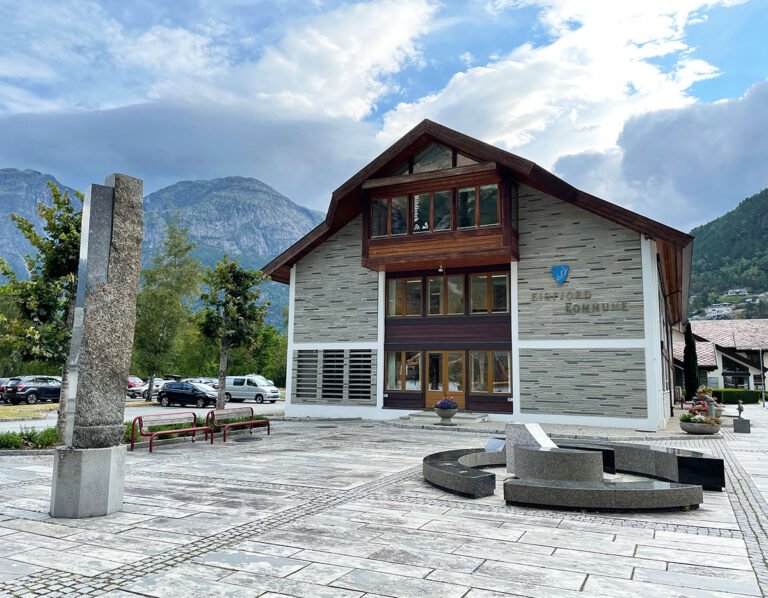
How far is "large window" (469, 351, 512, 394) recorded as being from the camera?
21.2 metres

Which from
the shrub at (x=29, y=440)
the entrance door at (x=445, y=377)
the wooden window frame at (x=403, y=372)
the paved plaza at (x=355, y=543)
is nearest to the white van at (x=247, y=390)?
the wooden window frame at (x=403, y=372)

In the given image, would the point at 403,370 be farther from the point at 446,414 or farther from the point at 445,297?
the point at 446,414

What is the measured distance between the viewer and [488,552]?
558 cm

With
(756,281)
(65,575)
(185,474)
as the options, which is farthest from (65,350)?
(756,281)

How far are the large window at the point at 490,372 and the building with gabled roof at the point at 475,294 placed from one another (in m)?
0.04

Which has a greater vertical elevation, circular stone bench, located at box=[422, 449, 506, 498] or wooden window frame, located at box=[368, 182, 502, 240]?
wooden window frame, located at box=[368, 182, 502, 240]

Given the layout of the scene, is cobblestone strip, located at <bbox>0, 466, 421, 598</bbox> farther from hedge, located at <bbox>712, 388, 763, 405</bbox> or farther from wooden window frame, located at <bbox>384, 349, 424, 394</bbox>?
hedge, located at <bbox>712, 388, 763, 405</bbox>

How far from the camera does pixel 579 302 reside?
19.8m

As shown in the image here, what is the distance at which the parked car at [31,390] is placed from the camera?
29.0m

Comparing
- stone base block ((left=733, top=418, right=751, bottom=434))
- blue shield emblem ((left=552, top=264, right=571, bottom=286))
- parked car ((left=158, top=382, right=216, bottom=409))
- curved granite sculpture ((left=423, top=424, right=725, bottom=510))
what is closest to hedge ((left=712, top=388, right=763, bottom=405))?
stone base block ((left=733, top=418, right=751, bottom=434))

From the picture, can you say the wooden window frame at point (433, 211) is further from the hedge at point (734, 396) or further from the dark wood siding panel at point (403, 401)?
the hedge at point (734, 396)

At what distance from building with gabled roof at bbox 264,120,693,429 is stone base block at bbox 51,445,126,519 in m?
15.3

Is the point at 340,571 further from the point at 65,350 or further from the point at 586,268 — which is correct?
the point at 586,268

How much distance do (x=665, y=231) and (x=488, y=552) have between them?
1541cm
